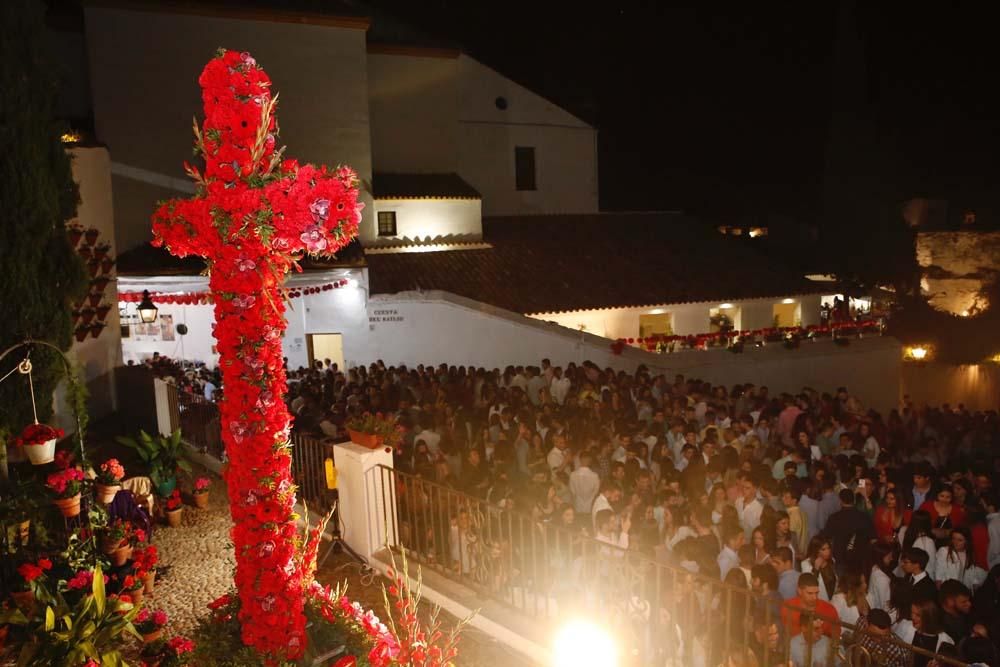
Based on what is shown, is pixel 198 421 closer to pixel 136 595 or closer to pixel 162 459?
pixel 162 459

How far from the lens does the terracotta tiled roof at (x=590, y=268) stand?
834 inches

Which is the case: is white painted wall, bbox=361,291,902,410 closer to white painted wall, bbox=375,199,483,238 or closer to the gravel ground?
white painted wall, bbox=375,199,483,238

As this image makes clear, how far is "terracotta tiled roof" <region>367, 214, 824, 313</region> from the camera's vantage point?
69.5 ft

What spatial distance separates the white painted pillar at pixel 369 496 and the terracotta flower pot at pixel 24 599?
3.13 meters

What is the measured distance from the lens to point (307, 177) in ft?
16.6

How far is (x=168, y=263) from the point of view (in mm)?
18562

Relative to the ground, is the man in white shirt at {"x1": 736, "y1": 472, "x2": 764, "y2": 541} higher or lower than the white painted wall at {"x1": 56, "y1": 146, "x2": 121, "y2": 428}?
lower

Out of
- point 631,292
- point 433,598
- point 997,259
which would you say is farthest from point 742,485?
point 997,259

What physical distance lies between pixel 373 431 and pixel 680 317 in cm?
1639

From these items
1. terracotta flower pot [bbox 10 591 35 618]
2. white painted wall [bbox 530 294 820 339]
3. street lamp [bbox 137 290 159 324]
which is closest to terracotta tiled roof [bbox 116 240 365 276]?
street lamp [bbox 137 290 159 324]

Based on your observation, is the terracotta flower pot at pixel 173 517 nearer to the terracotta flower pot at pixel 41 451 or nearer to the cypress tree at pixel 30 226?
the terracotta flower pot at pixel 41 451

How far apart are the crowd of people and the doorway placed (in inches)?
304

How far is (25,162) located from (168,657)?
9155 millimetres

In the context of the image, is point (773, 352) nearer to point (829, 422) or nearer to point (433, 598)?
point (829, 422)
